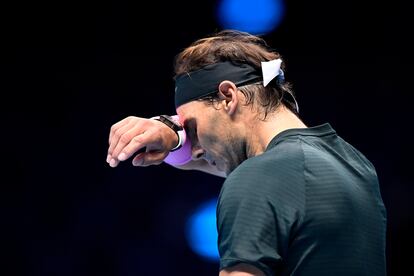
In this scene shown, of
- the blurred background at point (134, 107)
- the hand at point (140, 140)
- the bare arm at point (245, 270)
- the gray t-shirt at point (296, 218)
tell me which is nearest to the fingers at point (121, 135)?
the hand at point (140, 140)

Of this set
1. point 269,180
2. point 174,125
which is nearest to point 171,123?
point 174,125

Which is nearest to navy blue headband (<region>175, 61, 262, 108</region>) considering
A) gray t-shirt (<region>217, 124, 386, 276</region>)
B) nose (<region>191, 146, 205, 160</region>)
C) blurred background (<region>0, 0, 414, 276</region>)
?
nose (<region>191, 146, 205, 160</region>)

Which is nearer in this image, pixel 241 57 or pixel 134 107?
pixel 241 57

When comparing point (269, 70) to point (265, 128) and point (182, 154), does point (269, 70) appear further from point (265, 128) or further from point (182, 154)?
point (182, 154)

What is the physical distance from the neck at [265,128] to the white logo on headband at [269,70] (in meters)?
0.11

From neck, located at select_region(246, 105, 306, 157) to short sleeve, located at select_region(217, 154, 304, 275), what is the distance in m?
0.30

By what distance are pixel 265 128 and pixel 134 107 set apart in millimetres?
1907

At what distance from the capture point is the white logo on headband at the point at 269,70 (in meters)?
1.78

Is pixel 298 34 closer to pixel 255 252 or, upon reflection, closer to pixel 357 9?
pixel 357 9

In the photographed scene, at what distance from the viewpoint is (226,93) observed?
1761 mm

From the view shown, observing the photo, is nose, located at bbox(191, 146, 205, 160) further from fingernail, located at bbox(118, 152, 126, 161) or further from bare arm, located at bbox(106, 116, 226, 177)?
fingernail, located at bbox(118, 152, 126, 161)

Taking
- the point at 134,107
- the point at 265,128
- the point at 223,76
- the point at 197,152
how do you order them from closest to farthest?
the point at 265,128 → the point at 223,76 → the point at 197,152 → the point at 134,107

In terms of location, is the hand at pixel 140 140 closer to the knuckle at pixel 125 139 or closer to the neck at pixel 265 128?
the knuckle at pixel 125 139

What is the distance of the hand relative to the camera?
5.86 feet
